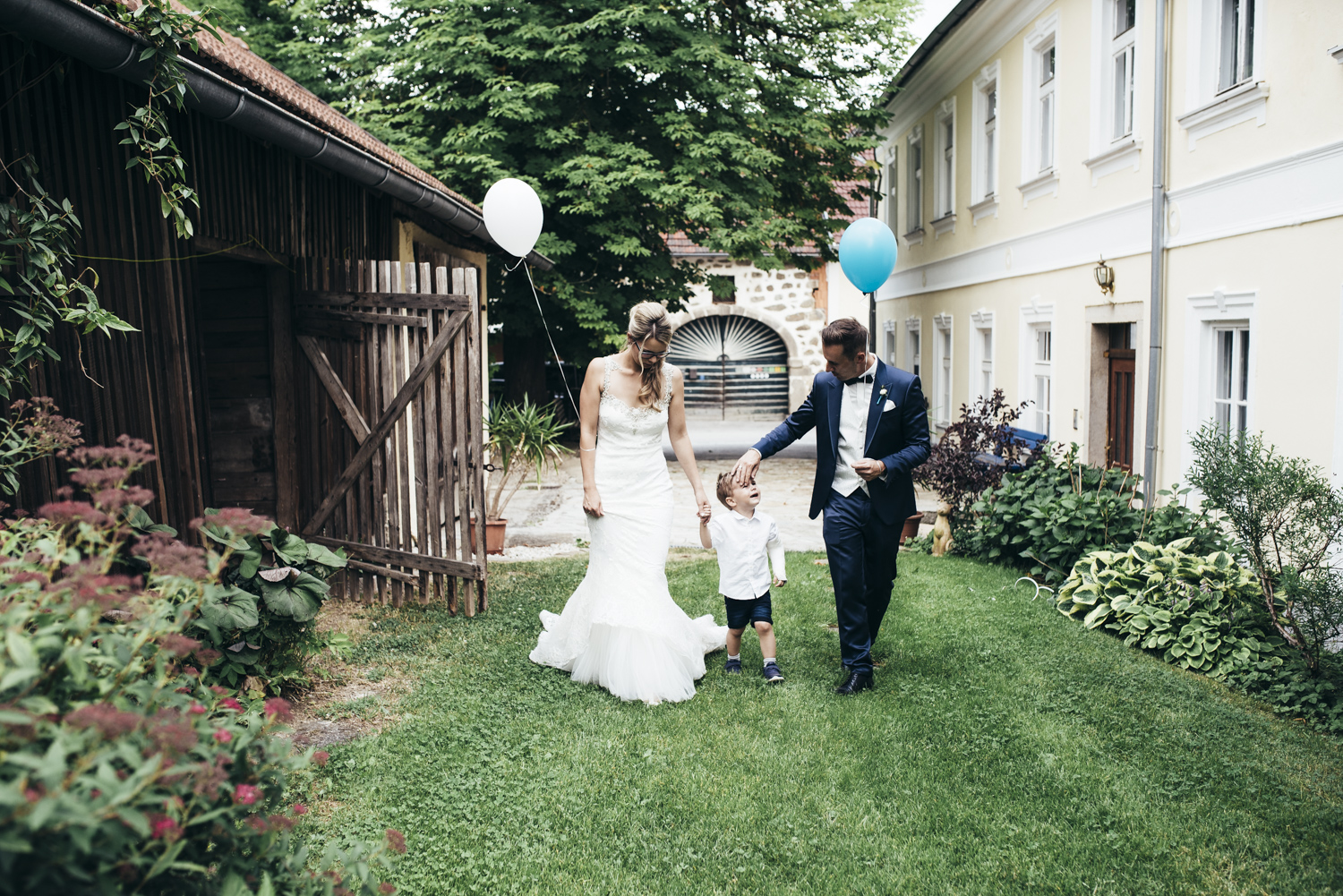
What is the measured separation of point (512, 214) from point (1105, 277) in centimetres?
539

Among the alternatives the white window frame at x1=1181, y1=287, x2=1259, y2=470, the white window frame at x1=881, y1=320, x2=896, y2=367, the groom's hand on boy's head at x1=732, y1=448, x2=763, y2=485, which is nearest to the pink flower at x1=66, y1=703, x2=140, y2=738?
the groom's hand on boy's head at x1=732, y1=448, x2=763, y2=485

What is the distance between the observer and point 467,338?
235 inches

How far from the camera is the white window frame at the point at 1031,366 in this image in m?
10.9

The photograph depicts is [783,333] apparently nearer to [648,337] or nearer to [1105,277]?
[1105,277]

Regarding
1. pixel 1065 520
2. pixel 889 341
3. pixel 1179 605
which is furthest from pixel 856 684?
pixel 889 341

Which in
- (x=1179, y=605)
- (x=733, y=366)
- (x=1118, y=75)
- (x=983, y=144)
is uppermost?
(x=983, y=144)

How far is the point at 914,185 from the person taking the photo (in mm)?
16609

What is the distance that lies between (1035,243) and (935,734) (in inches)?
312

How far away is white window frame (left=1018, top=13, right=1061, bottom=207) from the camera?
34.7 ft

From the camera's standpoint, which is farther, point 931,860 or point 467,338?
point 467,338

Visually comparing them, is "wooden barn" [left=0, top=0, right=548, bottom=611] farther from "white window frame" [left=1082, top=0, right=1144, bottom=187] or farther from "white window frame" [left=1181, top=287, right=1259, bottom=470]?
"white window frame" [left=1082, top=0, right=1144, bottom=187]

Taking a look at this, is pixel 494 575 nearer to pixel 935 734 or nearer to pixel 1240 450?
pixel 935 734

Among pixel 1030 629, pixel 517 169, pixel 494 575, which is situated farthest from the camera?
pixel 517 169

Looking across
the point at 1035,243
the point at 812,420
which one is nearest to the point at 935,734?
the point at 812,420
